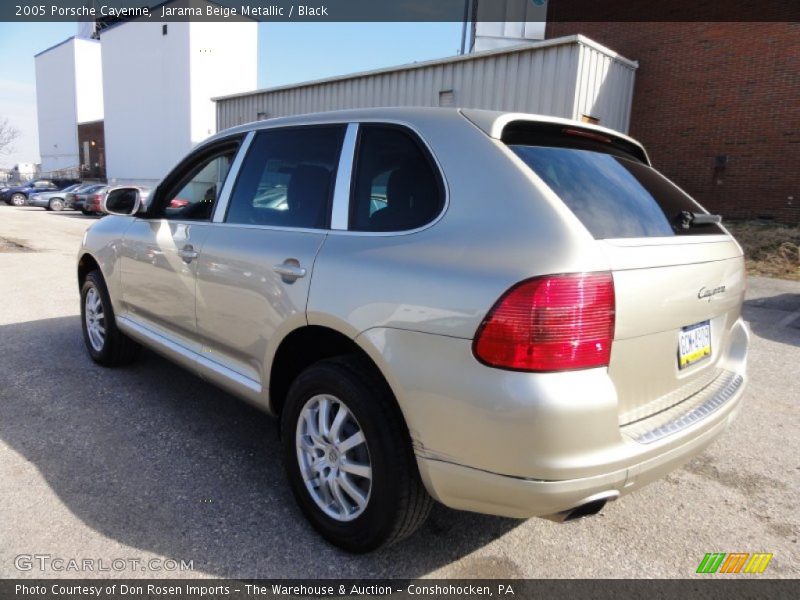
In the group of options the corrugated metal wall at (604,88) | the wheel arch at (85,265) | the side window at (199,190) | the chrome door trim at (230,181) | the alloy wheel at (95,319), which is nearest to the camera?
the chrome door trim at (230,181)

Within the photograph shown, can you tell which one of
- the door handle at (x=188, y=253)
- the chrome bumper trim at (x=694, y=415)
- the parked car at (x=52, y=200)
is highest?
the door handle at (x=188, y=253)

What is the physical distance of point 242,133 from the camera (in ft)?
10.6

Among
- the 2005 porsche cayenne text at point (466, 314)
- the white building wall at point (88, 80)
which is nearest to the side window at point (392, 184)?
the 2005 porsche cayenne text at point (466, 314)

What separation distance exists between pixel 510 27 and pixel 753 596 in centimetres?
1988

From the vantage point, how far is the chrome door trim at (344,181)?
2.46 m

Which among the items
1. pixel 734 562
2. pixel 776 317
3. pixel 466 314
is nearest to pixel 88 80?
pixel 776 317

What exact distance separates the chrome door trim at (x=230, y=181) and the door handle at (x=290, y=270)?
787 millimetres

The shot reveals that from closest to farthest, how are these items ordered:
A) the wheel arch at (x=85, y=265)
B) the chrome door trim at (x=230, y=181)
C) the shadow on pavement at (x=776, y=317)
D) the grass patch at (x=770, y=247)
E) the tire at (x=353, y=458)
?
the tire at (x=353, y=458) < the chrome door trim at (x=230, y=181) < the wheel arch at (x=85, y=265) < the shadow on pavement at (x=776, y=317) < the grass patch at (x=770, y=247)

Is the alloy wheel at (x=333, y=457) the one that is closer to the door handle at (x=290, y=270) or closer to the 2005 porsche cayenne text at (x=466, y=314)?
the 2005 porsche cayenne text at (x=466, y=314)

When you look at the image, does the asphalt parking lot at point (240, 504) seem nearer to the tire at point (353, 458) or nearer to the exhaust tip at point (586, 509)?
the tire at point (353, 458)

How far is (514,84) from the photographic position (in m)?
11.6

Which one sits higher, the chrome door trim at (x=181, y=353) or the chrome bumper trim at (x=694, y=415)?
the chrome bumper trim at (x=694, y=415)

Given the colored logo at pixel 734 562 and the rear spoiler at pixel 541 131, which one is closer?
the rear spoiler at pixel 541 131

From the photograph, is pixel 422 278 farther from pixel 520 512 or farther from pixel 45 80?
pixel 45 80
